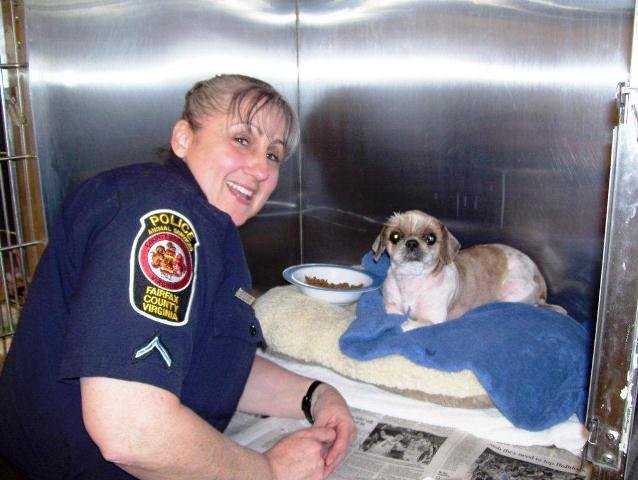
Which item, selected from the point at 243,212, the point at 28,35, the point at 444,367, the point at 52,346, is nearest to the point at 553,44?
the point at 444,367

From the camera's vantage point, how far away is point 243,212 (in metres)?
1.28

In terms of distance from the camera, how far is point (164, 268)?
37.1 inches

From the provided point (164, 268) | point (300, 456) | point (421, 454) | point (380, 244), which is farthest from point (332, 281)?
point (164, 268)

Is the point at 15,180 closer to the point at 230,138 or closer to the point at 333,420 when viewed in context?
the point at 230,138

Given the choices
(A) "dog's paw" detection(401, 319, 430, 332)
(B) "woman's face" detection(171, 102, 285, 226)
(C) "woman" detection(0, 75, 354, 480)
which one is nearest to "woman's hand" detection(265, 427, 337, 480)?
(C) "woman" detection(0, 75, 354, 480)

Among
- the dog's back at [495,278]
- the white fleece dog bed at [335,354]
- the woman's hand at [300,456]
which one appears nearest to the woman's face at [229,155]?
the woman's hand at [300,456]

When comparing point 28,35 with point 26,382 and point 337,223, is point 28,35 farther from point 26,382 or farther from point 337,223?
point 337,223

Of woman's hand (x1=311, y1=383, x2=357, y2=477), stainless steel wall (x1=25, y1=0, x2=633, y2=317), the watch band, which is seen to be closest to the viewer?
woman's hand (x1=311, y1=383, x2=357, y2=477)

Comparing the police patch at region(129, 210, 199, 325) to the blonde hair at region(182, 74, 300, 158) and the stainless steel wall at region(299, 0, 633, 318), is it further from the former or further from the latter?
the stainless steel wall at region(299, 0, 633, 318)

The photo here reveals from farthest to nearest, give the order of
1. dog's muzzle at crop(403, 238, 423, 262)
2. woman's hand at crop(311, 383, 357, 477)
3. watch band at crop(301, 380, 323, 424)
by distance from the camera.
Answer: dog's muzzle at crop(403, 238, 423, 262) → watch band at crop(301, 380, 323, 424) → woman's hand at crop(311, 383, 357, 477)

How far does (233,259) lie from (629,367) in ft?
2.52

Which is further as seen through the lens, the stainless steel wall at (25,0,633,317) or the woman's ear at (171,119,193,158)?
the stainless steel wall at (25,0,633,317)

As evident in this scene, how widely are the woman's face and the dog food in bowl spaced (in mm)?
983

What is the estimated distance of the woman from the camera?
89 centimetres
